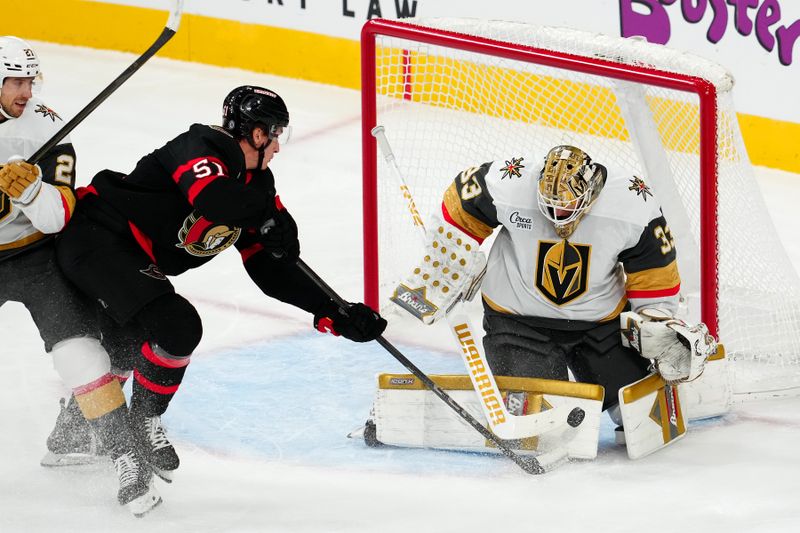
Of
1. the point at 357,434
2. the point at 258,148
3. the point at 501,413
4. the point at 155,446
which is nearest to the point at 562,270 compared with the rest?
the point at 501,413

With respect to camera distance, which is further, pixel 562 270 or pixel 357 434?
pixel 357 434

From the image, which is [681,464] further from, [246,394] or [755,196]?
[246,394]

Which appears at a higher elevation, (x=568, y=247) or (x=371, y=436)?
(x=568, y=247)

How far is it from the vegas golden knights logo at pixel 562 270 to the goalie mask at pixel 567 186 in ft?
0.27

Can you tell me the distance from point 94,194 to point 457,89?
155 cm

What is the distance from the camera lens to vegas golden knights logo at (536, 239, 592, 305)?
11.3ft

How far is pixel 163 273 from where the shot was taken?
3.28 m

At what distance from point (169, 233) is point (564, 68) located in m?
1.19

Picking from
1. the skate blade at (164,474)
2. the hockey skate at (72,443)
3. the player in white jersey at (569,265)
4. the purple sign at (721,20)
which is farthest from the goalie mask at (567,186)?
the purple sign at (721,20)

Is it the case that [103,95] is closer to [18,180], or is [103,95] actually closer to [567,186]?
[18,180]

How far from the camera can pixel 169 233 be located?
3209 mm

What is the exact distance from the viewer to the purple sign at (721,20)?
17.5 ft

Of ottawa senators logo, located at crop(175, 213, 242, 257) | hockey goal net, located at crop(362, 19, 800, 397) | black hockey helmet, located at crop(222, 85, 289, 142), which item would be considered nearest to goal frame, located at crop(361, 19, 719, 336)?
hockey goal net, located at crop(362, 19, 800, 397)

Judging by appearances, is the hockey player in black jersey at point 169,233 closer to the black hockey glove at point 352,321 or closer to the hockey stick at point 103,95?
the black hockey glove at point 352,321
